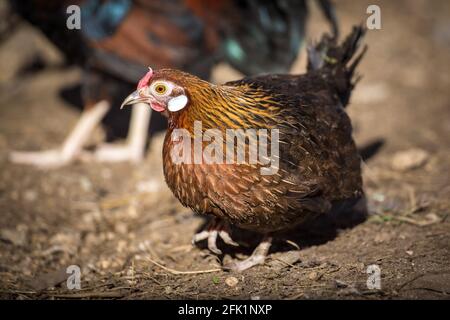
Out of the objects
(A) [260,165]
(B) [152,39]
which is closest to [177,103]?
(A) [260,165]

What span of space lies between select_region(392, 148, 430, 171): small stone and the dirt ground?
16mm

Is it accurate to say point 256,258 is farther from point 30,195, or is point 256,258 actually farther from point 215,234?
point 30,195

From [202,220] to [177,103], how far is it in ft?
4.97

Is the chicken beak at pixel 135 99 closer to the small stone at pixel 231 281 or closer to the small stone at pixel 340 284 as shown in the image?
the small stone at pixel 231 281

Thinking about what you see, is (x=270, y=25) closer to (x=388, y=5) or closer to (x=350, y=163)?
(x=350, y=163)

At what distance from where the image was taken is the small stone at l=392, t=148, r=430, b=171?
504 cm

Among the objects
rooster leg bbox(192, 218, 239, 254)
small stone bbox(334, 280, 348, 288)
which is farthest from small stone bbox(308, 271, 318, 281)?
rooster leg bbox(192, 218, 239, 254)

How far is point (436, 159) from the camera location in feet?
16.9

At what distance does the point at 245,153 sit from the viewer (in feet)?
10.0

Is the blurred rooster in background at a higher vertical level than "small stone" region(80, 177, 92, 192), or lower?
higher

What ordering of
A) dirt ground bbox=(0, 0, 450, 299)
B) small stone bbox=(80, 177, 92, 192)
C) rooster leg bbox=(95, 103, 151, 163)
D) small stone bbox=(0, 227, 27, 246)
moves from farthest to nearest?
rooster leg bbox=(95, 103, 151, 163)
small stone bbox=(80, 177, 92, 192)
small stone bbox=(0, 227, 27, 246)
dirt ground bbox=(0, 0, 450, 299)

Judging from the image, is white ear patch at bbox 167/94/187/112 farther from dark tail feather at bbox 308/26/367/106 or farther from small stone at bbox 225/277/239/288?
dark tail feather at bbox 308/26/367/106

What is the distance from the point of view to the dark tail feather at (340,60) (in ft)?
13.1

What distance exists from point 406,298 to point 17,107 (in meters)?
5.63
